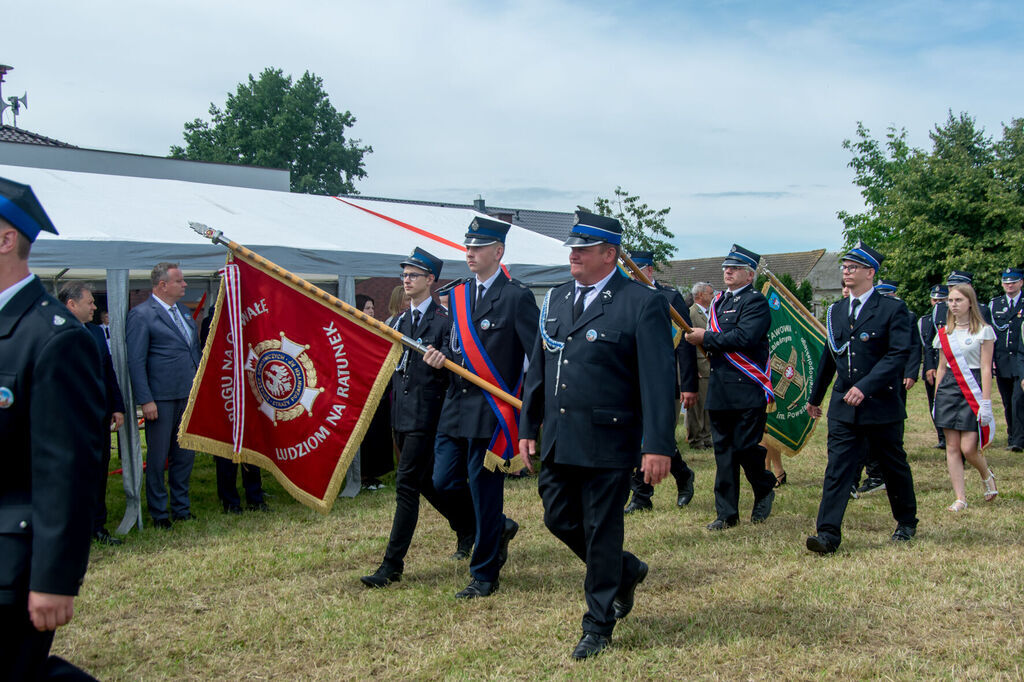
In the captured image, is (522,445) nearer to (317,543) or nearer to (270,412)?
(270,412)

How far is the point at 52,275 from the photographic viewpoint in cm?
1024

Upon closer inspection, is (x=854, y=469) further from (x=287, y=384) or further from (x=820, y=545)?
(x=287, y=384)

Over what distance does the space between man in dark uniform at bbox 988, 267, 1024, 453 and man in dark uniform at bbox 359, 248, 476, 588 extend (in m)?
7.36

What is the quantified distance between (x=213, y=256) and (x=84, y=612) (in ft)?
12.0

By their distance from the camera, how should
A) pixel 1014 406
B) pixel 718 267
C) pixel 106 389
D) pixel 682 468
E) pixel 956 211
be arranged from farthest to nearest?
pixel 718 267 < pixel 956 211 < pixel 1014 406 < pixel 682 468 < pixel 106 389

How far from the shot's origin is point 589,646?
383 centimetres

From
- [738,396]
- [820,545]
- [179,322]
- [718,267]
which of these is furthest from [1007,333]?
[718,267]

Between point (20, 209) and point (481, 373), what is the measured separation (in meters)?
2.95

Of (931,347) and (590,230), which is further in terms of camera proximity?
(931,347)

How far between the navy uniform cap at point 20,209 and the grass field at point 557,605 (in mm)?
2340

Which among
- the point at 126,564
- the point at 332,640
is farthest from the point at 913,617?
the point at 126,564

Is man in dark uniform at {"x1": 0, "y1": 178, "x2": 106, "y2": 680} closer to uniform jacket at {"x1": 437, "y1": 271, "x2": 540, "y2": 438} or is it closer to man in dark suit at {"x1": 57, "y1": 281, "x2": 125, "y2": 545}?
uniform jacket at {"x1": 437, "y1": 271, "x2": 540, "y2": 438}

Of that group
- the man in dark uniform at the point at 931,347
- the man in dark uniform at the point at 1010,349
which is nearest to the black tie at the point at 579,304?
the man in dark uniform at the point at 931,347

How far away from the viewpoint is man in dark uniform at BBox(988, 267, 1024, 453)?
9.70 meters
